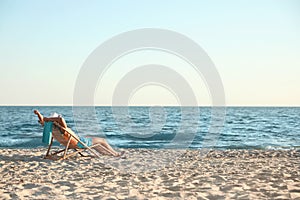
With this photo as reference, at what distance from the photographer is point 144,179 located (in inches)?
233

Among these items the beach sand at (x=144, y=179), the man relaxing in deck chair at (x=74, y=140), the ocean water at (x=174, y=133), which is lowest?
the ocean water at (x=174, y=133)

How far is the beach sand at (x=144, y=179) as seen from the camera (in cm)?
484

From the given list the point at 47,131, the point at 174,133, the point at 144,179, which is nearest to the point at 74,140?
the point at 47,131

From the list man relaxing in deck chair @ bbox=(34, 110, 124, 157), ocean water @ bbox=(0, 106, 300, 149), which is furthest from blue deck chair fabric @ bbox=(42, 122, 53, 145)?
ocean water @ bbox=(0, 106, 300, 149)

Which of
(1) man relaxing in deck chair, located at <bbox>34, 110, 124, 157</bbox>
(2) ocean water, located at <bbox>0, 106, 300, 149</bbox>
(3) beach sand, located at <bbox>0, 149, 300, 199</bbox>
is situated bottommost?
(2) ocean water, located at <bbox>0, 106, 300, 149</bbox>

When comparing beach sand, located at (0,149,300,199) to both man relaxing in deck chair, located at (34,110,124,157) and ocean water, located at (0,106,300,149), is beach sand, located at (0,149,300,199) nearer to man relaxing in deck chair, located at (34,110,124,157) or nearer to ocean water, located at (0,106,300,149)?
man relaxing in deck chair, located at (34,110,124,157)

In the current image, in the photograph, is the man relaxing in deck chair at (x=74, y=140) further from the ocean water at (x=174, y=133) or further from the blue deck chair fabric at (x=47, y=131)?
the ocean water at (x=174, y=133)

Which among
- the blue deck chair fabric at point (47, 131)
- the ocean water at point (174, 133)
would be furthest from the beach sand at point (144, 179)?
the ocean water at point (174, 133)

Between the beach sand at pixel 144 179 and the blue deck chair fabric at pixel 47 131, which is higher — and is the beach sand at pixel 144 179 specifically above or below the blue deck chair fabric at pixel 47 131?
below

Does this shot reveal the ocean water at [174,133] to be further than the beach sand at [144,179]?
Yes

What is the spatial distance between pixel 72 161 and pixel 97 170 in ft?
4.51

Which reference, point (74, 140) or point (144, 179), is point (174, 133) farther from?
point (144, 179)

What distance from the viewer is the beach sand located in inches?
190

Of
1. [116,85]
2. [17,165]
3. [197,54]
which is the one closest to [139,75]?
[116,85]
